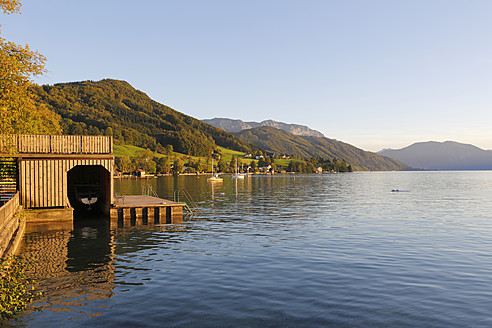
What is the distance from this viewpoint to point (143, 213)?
3925 centimetres

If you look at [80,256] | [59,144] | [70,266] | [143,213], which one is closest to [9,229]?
[80,256]

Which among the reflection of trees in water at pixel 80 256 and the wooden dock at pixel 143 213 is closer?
the reflection of trees in water at pixel 80 256

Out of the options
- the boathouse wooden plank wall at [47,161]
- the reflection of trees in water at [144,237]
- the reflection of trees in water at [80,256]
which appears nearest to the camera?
the reflection of trees in water at [80,256]

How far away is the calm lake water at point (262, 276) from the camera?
13398 mm

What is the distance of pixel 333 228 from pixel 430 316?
2159 cm

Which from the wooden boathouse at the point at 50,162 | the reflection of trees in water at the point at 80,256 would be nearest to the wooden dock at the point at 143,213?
the wooden boathouse at the point at 50,162

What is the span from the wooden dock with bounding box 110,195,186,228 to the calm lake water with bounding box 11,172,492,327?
2763mm

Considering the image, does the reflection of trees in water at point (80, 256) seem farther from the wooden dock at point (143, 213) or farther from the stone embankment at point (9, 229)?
Result: the wooden dock at point (143, 213)

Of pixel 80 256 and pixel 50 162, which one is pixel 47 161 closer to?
pixel 50 162

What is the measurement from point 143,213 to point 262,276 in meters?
23.7

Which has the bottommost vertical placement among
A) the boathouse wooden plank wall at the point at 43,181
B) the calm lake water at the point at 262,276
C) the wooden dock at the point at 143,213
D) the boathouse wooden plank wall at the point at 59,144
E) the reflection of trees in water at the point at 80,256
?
the calm lake water at the point at 262,276

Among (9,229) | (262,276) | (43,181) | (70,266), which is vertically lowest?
(262,276)

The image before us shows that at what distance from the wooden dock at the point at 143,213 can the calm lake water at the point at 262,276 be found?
9.07 feet

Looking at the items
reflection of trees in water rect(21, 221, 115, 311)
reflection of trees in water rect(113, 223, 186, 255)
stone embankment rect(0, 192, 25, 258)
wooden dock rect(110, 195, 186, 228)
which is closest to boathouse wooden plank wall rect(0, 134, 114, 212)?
stone embankment rect(0, 192, 25, 258)
